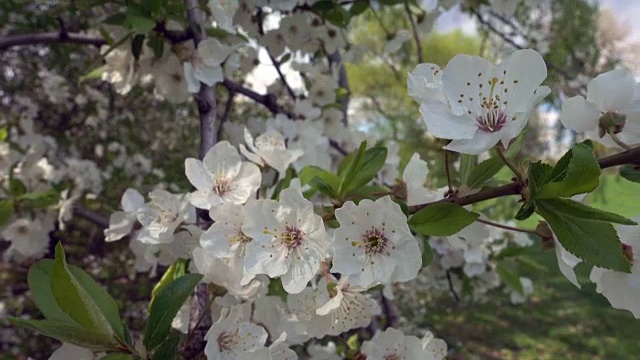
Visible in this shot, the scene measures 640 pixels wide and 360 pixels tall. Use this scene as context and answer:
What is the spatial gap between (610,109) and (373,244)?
0.33 m

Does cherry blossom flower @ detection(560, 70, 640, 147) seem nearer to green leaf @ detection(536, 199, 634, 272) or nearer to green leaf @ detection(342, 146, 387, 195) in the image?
green leaf @ detection(536, 199, 634, 272)

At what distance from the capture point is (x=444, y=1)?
1475mm

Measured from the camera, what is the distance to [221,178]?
84cm

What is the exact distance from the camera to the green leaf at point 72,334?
0.58 m

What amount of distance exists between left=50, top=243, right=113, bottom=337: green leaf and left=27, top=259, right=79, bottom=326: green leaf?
53 mm

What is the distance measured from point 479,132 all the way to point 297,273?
0.94ft

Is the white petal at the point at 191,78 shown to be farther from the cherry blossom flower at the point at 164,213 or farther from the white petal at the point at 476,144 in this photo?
the white petal at the point at 476,144

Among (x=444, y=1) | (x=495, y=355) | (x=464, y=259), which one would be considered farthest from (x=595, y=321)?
(x=444, y=1)

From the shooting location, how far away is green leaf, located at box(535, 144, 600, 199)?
54 centimetres

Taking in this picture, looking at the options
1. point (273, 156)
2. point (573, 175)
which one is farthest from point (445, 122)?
point (273, 156)

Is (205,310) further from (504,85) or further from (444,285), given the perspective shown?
(444,285)

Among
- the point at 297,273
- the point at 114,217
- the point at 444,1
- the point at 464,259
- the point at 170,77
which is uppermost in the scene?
the point at 444,1

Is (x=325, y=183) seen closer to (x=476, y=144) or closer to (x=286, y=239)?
(x=286, y=239)

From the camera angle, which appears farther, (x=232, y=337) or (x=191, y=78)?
(x=191, y=78)
